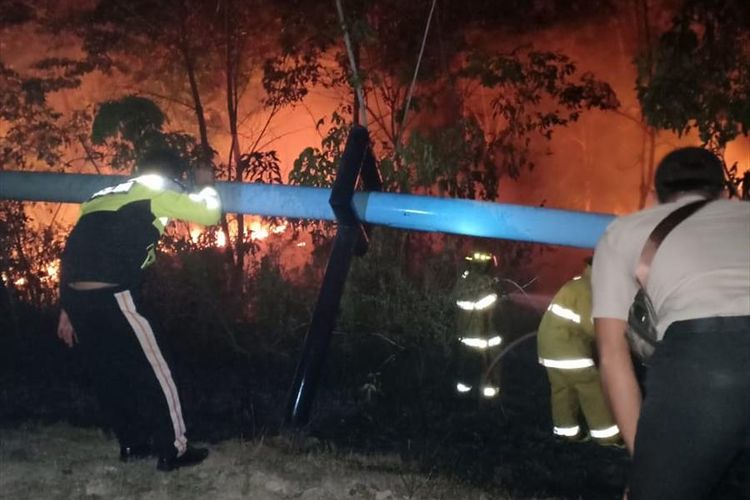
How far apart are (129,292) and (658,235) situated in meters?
2.54

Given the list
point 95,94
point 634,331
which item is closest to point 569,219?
point 634,331

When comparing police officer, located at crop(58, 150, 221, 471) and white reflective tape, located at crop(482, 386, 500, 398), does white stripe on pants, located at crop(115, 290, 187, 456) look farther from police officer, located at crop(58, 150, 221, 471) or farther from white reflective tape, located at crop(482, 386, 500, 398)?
white reflective tape, located at crop(482, 386, 500, 398)

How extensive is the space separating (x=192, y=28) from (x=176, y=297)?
2.33 metres

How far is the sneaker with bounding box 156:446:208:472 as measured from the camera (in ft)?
13.9

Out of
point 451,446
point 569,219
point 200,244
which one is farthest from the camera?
point 200,244

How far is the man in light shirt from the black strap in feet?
0.04

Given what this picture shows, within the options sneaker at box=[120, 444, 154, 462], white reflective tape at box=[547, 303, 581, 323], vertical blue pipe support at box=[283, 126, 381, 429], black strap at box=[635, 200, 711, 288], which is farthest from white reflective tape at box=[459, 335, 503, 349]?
black strap at box=[635, 200, 711, 288]

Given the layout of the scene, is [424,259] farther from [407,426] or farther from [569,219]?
[569,219]

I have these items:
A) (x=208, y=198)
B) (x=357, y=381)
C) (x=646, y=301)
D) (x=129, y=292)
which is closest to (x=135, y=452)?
(x=129, y=292)

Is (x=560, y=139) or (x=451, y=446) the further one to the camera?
(x=560, y=139)

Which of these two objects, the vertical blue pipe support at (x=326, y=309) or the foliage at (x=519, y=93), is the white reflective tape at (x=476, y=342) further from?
the foliage at (x=519, y=93)

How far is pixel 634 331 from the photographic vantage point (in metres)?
2.82

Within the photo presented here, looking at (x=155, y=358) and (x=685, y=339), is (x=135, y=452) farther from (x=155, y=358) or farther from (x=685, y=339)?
(x=685, y=339)

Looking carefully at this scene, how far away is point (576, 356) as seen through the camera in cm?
451
